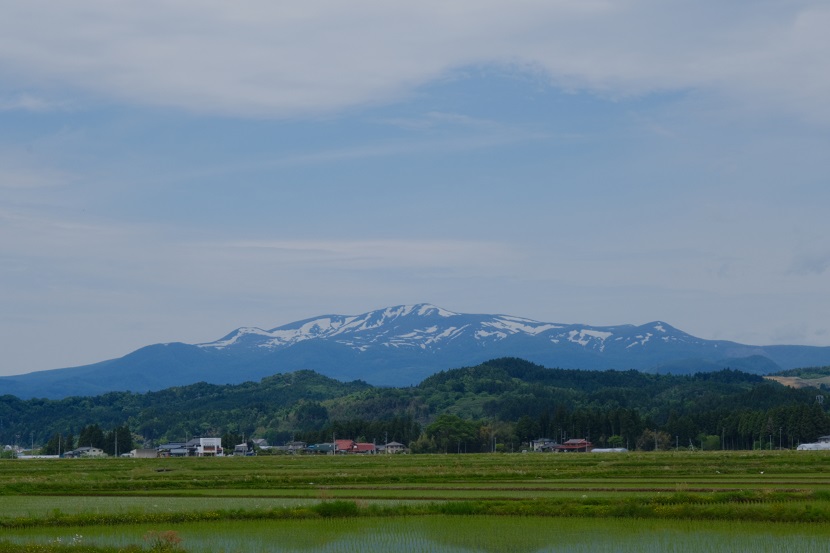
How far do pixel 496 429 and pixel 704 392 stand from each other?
65.4 m

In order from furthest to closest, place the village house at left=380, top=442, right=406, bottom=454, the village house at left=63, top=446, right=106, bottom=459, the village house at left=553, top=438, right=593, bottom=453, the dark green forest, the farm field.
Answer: the village house at left=380, top=442, right=406, bottom=454, the village house at left=63, top=446, right=106, bottom=459, the village house at left=553, top=438, right=593, bottom=453, the dark green forest, the farm field

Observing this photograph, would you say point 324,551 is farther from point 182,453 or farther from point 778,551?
point 182,453

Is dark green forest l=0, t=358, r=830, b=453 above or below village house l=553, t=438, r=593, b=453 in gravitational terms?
above

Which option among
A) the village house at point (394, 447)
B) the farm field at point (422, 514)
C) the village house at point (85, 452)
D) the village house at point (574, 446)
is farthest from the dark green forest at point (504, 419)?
the farm field at point (422, 514)

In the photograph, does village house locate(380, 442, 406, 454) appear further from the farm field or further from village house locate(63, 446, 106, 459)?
the farm field

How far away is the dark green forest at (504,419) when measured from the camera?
356 feet

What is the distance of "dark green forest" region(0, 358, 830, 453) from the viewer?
108562 millimetres

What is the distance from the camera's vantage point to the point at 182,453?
127 m

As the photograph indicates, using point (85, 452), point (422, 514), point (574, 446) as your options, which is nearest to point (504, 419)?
point (574, 446)

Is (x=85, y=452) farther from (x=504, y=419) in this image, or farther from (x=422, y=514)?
(x=422, y=514)

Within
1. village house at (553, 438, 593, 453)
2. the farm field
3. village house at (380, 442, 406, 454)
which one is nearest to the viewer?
the farm field

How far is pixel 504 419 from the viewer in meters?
152

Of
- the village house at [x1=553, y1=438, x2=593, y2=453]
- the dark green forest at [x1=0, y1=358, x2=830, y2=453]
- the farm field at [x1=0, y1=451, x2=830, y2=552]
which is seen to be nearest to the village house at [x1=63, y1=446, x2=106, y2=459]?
the dark green forest at [x1=0, y1=358, x2=830, y2=453]

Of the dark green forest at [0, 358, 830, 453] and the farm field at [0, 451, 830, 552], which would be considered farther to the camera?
the dark green forest at [0, 358, 830, 453]
